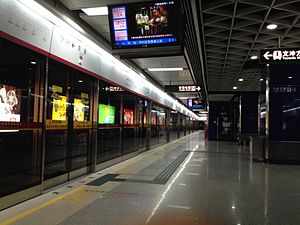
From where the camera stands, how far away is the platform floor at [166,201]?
2982 mm

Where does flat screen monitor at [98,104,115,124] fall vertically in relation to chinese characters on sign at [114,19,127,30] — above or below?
below

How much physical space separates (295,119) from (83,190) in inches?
265

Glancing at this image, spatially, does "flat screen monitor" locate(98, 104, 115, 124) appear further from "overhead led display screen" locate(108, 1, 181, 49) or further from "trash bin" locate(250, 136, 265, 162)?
"trash bin" locate(250, 136, 265, 162)

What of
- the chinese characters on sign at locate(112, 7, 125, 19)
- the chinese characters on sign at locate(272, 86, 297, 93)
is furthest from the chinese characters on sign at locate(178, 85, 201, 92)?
the chinese characters on sign at locate(112, 7, 125, 19)

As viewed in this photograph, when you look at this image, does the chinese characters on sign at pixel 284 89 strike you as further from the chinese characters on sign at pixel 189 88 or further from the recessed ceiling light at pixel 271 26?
the chinese characters on sign at pixel 189 88

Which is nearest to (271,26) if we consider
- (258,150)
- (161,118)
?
(258,150)

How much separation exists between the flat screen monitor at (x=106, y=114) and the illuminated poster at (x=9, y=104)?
258 cm

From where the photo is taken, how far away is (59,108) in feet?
15.3

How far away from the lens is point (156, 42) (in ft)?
14.3

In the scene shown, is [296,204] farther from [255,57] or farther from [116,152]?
[255,57]

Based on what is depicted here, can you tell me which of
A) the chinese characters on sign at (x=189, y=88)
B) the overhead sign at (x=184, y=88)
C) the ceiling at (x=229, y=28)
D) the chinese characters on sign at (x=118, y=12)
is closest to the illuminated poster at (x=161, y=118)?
the overhead sign at (x=184, y=88)

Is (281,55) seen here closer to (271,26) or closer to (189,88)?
(271,26)

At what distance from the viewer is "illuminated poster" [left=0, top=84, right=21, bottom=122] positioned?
3.39 meters

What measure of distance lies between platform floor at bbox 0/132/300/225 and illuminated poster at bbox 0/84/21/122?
3.96ft
